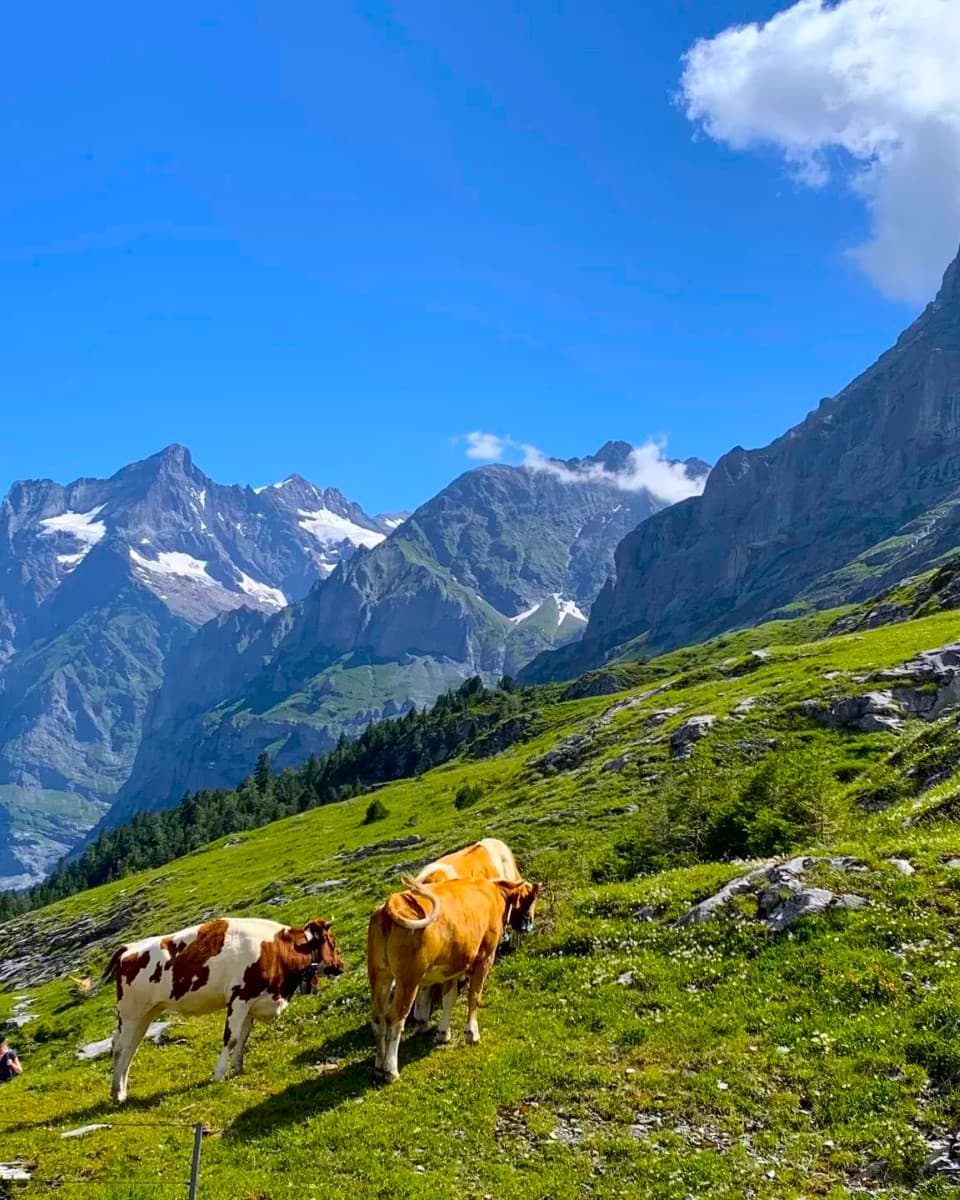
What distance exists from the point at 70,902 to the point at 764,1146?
154 m

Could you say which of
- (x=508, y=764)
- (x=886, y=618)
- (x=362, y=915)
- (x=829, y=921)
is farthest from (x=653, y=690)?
(x=829, y=921)

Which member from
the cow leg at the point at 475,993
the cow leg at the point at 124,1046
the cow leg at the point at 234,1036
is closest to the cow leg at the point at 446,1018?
the cow leg at the point at 475,993

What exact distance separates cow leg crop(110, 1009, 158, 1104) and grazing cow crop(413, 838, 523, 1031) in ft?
19.9

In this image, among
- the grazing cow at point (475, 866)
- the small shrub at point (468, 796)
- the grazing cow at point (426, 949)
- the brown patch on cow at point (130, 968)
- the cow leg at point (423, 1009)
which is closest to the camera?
the grazing cow at point (426, 949)

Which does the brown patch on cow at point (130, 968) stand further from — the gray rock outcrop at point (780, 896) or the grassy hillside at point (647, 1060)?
the gray rock outcrop at point (780, 896)

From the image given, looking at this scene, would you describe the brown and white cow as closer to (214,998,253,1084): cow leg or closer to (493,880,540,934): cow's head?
(214,998,253,1084): cow leg

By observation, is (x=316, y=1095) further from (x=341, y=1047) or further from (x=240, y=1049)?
(x=240, y=1049)

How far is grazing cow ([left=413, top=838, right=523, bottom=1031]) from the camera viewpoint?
1864 cm

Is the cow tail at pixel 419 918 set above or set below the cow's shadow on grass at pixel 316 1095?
above

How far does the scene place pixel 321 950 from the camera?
19.9 meters

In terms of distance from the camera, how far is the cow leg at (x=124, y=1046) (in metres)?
18.1

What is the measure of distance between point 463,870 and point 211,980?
6.37m

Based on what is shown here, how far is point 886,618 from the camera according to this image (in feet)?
399

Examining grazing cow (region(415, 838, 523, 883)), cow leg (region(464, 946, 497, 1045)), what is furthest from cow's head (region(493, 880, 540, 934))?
cow leg (region(464, 946, 497, 1045))
